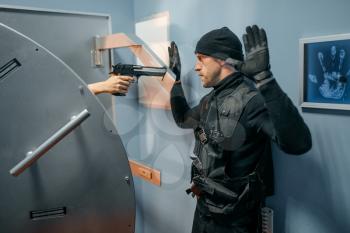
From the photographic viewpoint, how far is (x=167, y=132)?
1.93 meters

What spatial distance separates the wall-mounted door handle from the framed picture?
787 millimetres

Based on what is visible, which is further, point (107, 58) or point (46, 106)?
point (107, 58)

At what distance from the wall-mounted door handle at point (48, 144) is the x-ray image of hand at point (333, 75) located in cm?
79

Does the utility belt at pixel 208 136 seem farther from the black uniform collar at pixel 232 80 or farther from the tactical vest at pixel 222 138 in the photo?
the black uniform collar at pixel 232 80

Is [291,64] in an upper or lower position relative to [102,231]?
upper

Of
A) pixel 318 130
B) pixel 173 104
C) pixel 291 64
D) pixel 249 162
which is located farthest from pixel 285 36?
pixel 173 104

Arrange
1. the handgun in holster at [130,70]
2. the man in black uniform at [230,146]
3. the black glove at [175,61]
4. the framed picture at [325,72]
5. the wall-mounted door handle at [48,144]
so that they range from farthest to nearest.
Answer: the black glove at [175,61]
the handgun in holster at [130,70]
the man in black uniform at [230,146]
the framed picture at [325,72]
the wall-mounted door handle at [48,144]

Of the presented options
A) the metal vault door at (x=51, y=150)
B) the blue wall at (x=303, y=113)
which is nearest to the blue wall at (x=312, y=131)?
the blue wall at (x=303, y=113)

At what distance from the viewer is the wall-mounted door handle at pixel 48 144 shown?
2.20 feet

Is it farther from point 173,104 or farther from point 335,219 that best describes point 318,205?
point 173,104

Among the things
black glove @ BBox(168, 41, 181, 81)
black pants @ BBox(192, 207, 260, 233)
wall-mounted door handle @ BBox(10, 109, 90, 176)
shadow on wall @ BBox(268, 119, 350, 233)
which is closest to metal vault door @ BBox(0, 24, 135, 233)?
wall-mounted door handle @ BBox(10, 109, 90, 176)

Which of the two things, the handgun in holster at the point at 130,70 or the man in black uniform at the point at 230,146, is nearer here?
the man in black uniform at the point at 230,146

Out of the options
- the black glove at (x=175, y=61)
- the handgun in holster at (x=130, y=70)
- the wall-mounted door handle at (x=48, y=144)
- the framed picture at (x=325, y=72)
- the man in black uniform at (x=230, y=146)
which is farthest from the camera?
the black glove at (x=175, y=61)

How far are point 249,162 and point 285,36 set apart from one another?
492 millimetres
